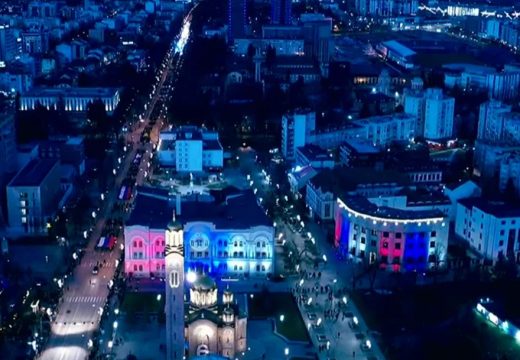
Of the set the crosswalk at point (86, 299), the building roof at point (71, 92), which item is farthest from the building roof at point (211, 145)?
the crosswalk at point (86, 299)

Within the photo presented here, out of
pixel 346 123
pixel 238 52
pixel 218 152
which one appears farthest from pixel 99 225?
pixel 238 52

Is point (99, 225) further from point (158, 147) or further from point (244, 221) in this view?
point (158, 147)

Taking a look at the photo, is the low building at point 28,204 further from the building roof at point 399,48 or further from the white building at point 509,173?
the building roof at point 399,48

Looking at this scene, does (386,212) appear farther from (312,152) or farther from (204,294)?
(312,152)

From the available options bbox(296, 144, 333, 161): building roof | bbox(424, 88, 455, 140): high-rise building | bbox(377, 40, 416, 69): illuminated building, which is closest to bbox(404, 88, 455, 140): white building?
bbox(424, 88, 455, 140): high-rise building

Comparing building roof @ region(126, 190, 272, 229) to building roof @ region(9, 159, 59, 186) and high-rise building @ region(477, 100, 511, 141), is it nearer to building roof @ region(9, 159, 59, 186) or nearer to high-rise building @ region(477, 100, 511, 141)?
building roof @ region(9, 159, 59, 186)

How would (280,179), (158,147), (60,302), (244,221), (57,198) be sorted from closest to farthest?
1. (60,302)
2. (244,221)
3. (57,198)
4. (280,179)
5. (158,147)
